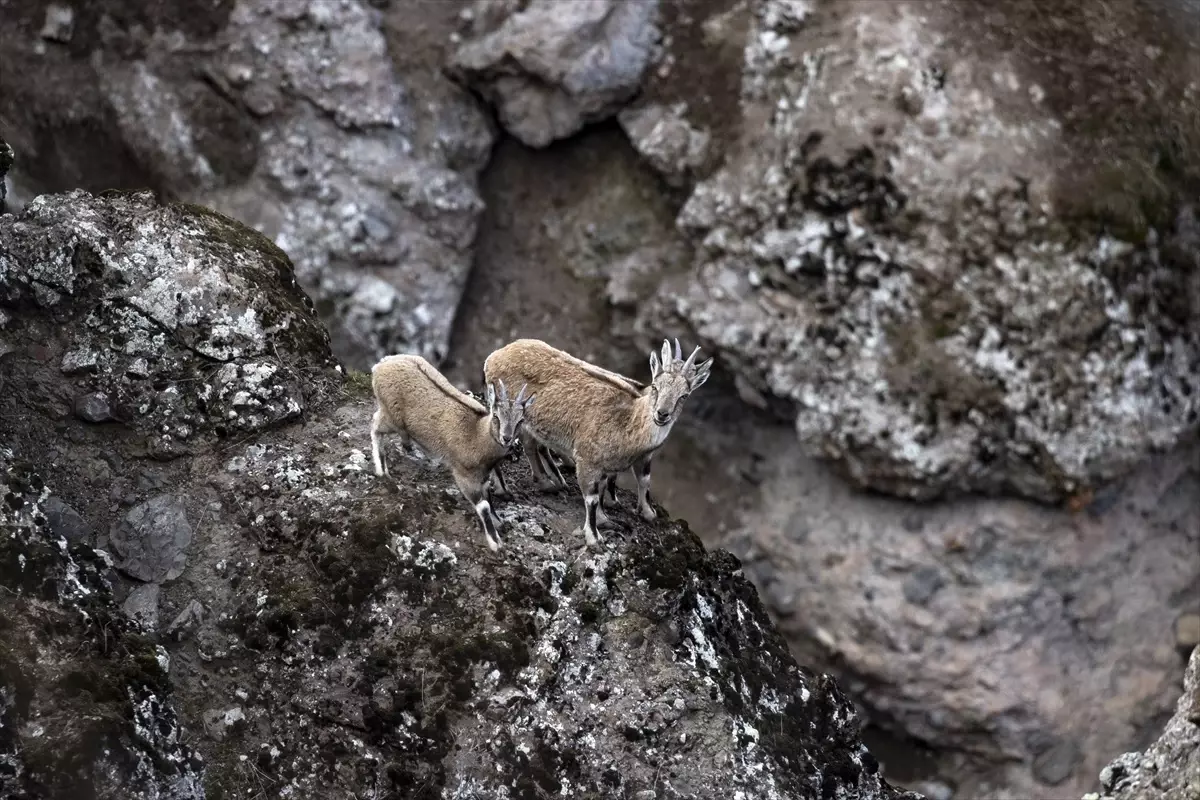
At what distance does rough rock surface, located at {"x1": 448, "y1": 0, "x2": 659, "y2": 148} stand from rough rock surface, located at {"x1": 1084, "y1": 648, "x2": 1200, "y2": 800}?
12729mm

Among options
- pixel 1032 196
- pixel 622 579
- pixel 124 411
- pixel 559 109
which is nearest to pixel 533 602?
pixel 622 579

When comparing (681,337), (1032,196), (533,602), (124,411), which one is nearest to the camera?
(533,602)

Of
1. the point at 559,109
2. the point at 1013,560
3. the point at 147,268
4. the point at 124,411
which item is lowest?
the point at 1013,560

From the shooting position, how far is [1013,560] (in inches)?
725

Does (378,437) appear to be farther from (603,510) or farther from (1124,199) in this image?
(1124,199)

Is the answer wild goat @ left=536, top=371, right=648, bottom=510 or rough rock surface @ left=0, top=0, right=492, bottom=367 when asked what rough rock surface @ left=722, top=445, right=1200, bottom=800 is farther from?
wild goat @ left=536, top=371, right=648, bottom=510

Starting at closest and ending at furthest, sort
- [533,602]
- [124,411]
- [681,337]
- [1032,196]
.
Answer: [533,602] → [124,411] → [1032,196] → [681,337]

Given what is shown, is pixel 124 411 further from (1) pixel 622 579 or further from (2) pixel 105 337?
(1) pixel 622 579

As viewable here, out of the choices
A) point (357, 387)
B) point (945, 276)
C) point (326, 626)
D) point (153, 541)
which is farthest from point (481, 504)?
point (945, 276)

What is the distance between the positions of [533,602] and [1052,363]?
35.3ft

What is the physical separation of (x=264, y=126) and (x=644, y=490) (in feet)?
39.3

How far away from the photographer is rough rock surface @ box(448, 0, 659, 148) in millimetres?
19953

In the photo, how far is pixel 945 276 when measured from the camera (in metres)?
17.9

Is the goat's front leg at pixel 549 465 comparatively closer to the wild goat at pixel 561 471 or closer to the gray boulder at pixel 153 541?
the wild goat at pixel 561 471
